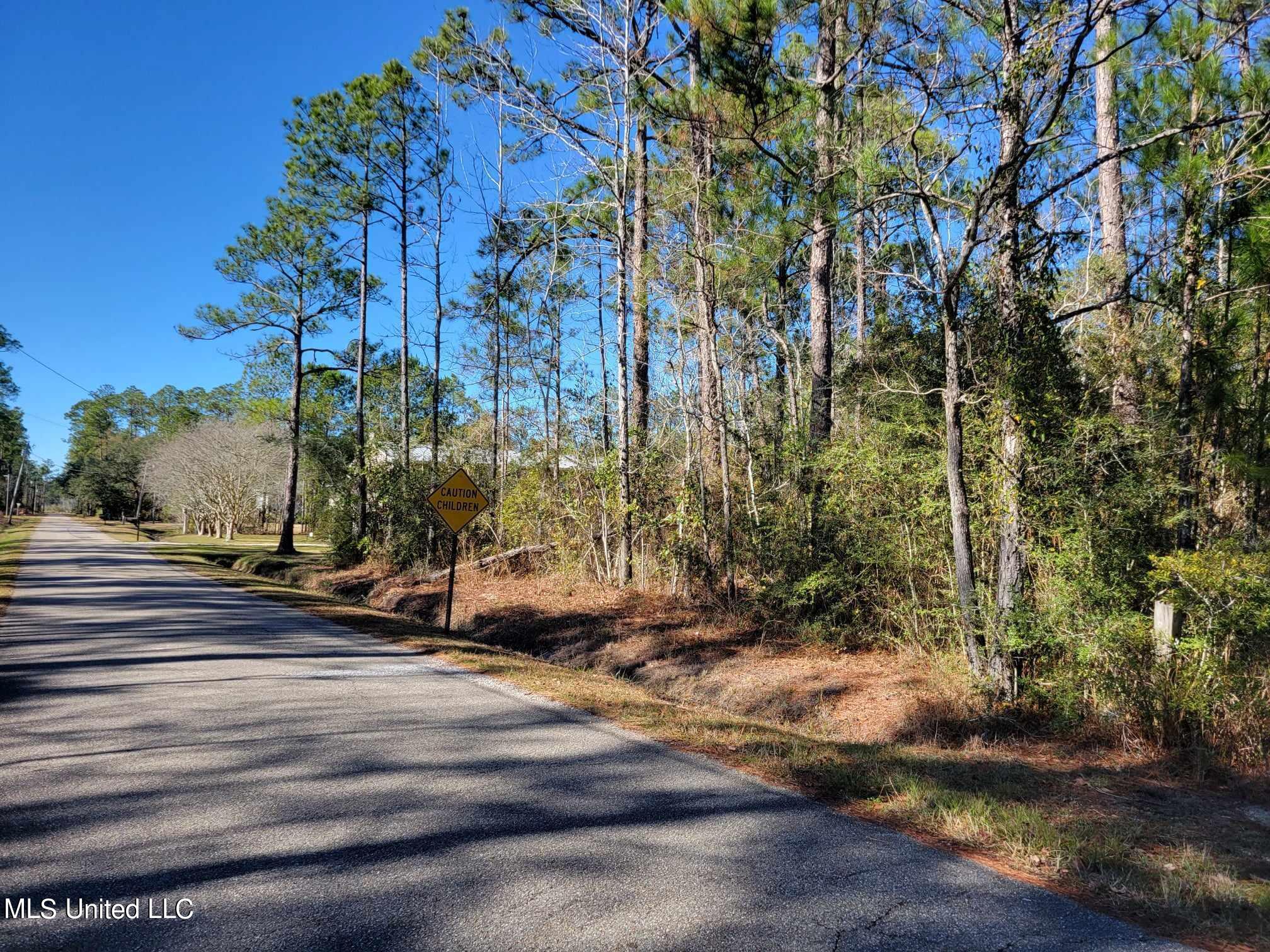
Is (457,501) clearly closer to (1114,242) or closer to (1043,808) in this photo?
(1043,808)

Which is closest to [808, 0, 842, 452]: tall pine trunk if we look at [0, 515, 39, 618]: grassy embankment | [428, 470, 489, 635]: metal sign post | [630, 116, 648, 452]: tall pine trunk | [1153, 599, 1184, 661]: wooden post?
[630, 116, 648, 452]: tall pine trunk

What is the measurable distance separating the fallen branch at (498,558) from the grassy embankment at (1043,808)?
952 centimetres

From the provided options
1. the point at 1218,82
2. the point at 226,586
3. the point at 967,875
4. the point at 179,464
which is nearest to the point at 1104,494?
the point at 1218,82

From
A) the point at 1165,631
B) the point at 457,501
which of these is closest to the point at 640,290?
the point at 457,501

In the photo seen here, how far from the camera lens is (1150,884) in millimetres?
3484

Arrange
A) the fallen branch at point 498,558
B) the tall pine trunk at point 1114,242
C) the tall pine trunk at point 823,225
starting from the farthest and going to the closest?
the fallen branch at point 498,558 → the tall pine trunk at point 823,225 → the tall pine trunk at point 1114,242

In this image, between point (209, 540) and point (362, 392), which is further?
point (209, 540)

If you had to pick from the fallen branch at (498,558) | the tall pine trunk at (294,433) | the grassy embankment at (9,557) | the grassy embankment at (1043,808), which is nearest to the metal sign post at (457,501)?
the grassy embankment at (1043,808)

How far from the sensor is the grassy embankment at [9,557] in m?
13.9

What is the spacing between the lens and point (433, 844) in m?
3.56

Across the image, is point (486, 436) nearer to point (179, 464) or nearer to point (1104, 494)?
point (1104, 494)

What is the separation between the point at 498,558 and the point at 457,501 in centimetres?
616

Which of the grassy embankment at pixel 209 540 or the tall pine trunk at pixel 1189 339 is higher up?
the tall pine trunk at pixel 1189 339

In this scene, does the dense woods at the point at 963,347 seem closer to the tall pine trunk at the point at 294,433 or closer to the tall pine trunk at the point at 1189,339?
the tall pine trunk at the point at 1189,339
